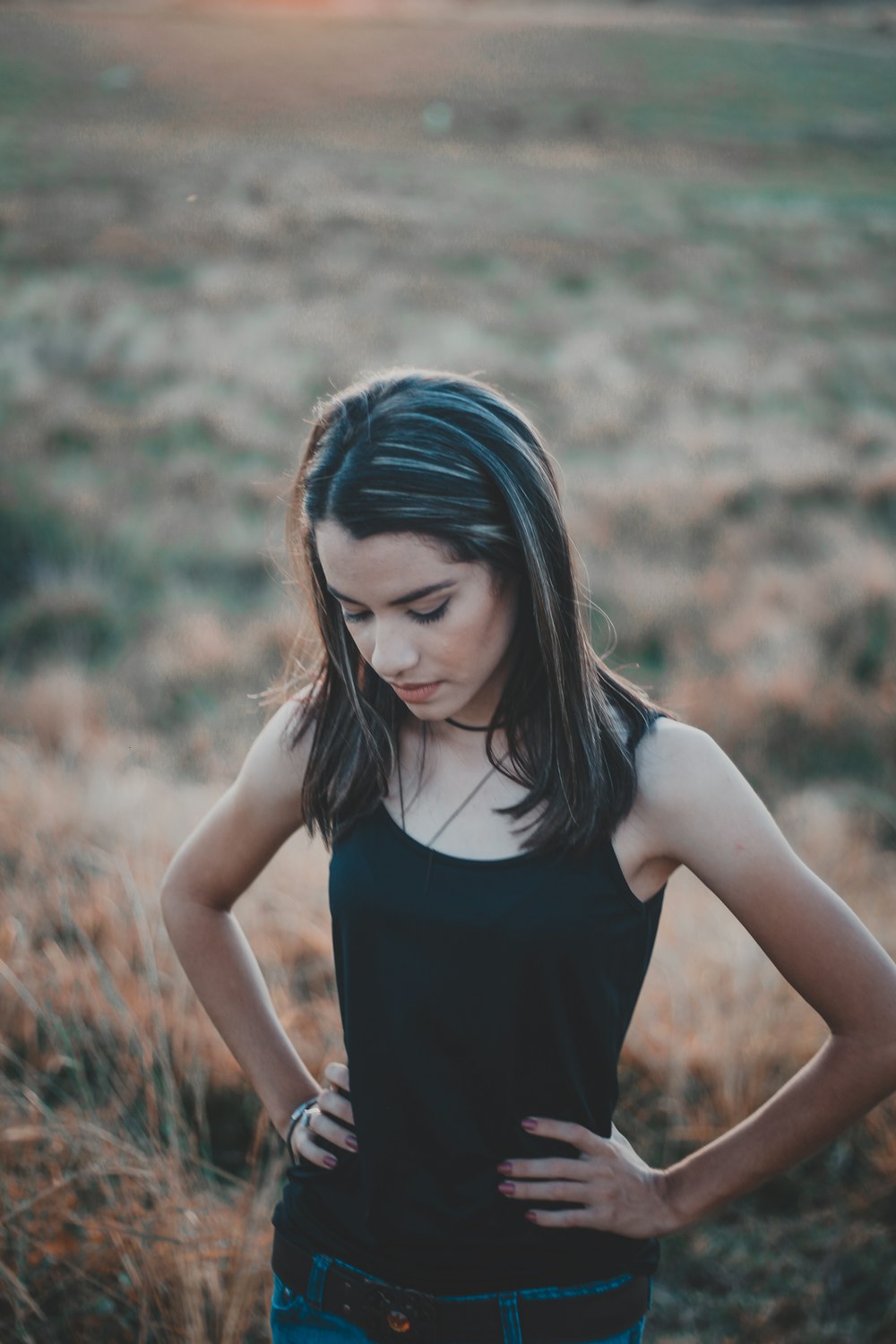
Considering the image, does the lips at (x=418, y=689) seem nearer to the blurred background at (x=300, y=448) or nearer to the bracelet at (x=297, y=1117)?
the bracelet at (x=297, y=1117)

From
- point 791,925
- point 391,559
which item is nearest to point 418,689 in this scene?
point 391,559

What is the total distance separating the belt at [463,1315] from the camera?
133cm

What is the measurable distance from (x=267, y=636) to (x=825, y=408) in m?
8.07

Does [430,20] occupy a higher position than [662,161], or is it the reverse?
[430,20]

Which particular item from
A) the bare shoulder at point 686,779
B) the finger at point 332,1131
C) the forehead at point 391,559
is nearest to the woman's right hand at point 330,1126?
the finger at point 332,1131

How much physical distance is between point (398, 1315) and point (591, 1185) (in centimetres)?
30

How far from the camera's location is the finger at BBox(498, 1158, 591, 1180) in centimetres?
138

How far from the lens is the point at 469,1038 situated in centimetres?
135

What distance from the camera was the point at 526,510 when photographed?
1.36 m

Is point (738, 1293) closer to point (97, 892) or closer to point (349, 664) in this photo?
point (349, 664)

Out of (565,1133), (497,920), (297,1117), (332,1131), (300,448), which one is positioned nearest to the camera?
(497,920)

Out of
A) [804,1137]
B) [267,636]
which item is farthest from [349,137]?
[804,1137]

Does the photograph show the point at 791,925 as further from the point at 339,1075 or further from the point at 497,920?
the point at 339,1075

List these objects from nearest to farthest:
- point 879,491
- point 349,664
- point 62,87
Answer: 1. point 349,664
2. point 879,491
3. point 62,87
